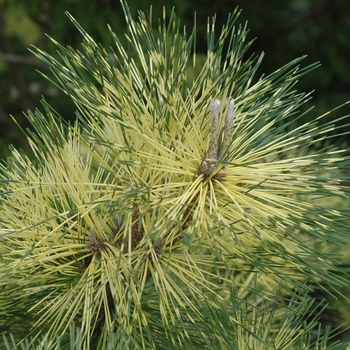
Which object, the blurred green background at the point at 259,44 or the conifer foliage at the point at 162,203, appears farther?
the blurred green background at the point at 259,44

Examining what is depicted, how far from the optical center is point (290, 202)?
1.30 ft

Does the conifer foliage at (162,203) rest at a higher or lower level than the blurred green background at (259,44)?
lower

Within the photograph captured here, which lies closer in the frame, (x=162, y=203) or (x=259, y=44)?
(x=162, y=203)

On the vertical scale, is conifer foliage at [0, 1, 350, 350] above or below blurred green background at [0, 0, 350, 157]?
below

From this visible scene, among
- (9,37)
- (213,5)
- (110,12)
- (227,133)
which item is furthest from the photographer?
(9,37)

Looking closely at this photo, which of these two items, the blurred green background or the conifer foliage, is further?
the blurred green background

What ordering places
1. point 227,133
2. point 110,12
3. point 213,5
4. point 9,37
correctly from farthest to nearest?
1. point 9,37
2. point 213,5
3. point 110,12
4. point 227,133

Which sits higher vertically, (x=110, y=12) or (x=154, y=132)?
(x=110, y=12)

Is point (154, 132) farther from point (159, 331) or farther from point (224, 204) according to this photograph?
point (159, 331)

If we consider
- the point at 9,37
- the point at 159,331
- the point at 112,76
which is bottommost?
the point at 159,331

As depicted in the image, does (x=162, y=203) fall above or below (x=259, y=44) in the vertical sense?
below

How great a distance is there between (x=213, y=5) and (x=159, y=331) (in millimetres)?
1552

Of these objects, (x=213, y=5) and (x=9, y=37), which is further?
(x=9, y=37)

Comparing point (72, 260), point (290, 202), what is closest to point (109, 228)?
point (72, 260)
